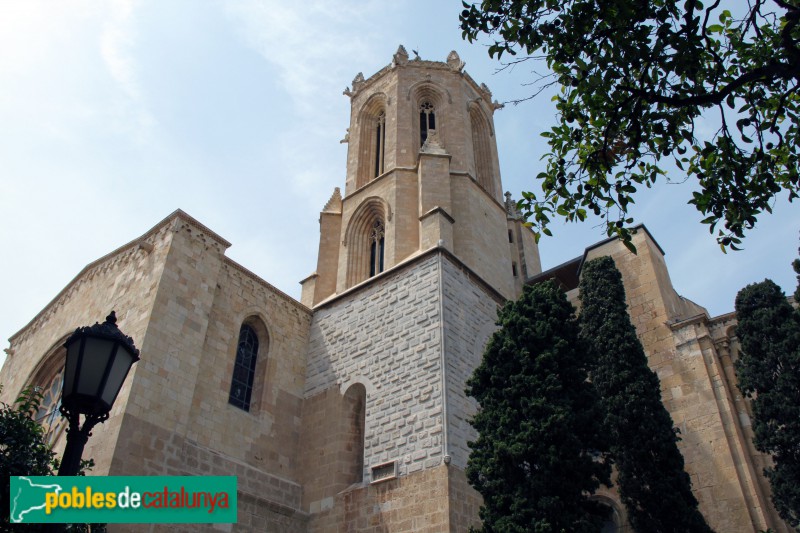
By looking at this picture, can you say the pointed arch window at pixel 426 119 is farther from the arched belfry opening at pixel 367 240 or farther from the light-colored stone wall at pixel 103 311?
the light-colored stone wall at pixel 103 311

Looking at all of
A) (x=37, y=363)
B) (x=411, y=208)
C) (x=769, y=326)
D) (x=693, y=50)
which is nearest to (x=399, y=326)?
(x=411, y=208)

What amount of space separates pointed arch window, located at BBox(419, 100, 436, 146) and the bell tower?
0.10 ft

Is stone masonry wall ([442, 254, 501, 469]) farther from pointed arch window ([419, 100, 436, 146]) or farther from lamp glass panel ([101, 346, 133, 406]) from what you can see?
lamp glass panel ([101, 346, 133, 406])

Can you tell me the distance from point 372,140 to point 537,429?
42.8 ft

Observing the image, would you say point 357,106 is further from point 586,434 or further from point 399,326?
point 586,434

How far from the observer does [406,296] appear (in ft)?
45.6

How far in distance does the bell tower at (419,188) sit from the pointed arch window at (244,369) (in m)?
2.84

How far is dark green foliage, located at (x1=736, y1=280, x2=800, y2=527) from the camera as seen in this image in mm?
9562

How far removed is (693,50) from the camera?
5430mm

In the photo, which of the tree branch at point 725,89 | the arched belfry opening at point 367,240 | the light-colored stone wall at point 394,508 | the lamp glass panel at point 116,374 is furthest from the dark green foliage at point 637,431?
the lamp glass panel at point 116,374

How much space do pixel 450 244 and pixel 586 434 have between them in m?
6.60

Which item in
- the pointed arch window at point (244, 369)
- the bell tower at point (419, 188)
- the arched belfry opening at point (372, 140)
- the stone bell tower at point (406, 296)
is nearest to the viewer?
the stone bell tower at point (406, 296)

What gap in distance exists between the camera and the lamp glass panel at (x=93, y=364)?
153 inches

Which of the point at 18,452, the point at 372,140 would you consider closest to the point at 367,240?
the point at 372,140
